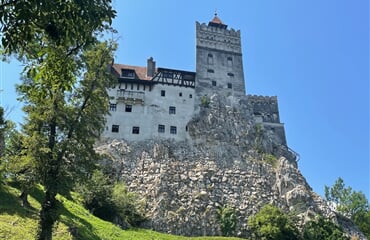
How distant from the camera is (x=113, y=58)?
65.1 feet

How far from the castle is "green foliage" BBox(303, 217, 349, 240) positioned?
1706cm

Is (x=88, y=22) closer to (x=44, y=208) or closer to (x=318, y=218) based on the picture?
(x=44, y=208)

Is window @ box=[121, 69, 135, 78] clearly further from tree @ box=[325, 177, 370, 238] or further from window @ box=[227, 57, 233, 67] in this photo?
tree @ box=[325, 177, 370, 238]

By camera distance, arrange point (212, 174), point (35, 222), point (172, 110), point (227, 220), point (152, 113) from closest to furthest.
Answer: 1. point (35, 222)
2. point (227, 220)
3. point (212, 174)
4. point (152, 113)
5. point (172, 110)

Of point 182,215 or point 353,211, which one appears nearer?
point 182,215

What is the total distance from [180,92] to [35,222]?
33321 mm

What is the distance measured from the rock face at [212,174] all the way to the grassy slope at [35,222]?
11105 millimetres

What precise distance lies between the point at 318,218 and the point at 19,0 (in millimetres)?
38020

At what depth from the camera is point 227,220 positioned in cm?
3738

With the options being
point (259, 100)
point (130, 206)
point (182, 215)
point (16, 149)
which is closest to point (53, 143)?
point (16, 149)

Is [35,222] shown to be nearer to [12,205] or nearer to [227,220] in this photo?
[12,205]

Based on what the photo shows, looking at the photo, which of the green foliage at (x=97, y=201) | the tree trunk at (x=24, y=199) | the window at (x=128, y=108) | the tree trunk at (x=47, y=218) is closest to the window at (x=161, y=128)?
the window at (x=128, y=108)

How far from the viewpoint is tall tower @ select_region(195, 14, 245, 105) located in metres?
52.0

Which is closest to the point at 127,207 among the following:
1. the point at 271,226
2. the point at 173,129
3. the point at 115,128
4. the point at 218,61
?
the point at 271,226
